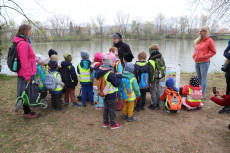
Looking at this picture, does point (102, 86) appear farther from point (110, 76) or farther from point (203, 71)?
point (203, 71)

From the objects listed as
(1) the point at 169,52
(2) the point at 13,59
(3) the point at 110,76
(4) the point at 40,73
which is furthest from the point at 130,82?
(1) the point at 169,52

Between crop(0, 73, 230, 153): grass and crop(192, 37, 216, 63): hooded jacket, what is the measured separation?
1.27m

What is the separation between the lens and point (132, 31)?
4691 cm

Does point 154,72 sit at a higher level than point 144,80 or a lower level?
higher

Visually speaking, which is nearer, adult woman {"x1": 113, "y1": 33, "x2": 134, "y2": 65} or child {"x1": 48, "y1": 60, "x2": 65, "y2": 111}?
child {"x1": 48, "y1": 60, "x2": 65, "y2": 111}

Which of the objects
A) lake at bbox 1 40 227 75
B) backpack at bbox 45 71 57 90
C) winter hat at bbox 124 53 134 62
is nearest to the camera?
winter hat at bbox 124 53 134 62

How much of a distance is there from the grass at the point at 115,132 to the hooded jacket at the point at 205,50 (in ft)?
4.16

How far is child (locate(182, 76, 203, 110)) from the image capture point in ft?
11.9

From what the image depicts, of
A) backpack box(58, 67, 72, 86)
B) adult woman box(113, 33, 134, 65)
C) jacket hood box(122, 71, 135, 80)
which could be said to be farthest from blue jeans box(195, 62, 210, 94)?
backpack box(58, 67, 72, 86)

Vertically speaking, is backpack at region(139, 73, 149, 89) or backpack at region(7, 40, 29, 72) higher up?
backpack at region(7, 40, 29, 72)

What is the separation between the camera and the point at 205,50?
4043mm

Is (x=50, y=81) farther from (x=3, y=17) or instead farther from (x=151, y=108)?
(x=3, y=17)

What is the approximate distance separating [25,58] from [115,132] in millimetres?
2108

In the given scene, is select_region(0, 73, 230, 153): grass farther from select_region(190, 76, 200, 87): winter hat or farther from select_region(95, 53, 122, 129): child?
select_region(190, 76, 200, 87): winter hat
